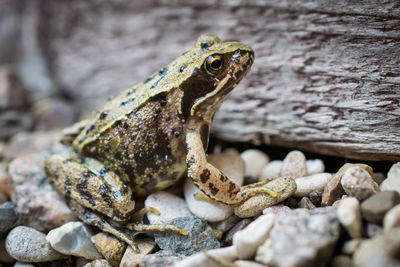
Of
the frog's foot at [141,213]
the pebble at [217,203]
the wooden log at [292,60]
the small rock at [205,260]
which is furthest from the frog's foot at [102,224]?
the wooden log at [292,60]

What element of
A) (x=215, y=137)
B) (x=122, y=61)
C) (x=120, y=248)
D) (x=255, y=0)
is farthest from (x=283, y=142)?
(x=122, y=61)

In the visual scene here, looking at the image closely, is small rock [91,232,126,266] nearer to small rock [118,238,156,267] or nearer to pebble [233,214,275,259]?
small rock [118,238,156,267]

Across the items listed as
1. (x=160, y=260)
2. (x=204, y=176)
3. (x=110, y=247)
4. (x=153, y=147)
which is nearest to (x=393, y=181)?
(x=204, y=176)

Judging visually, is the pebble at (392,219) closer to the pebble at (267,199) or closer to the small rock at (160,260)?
the pebble at (267,199)

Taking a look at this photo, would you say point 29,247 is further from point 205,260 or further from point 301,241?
point 301,241

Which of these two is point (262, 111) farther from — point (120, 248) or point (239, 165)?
point (120, 248)

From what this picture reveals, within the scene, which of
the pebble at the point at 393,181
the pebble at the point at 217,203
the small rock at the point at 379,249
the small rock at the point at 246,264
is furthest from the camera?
the pebble at the point at 217,203
